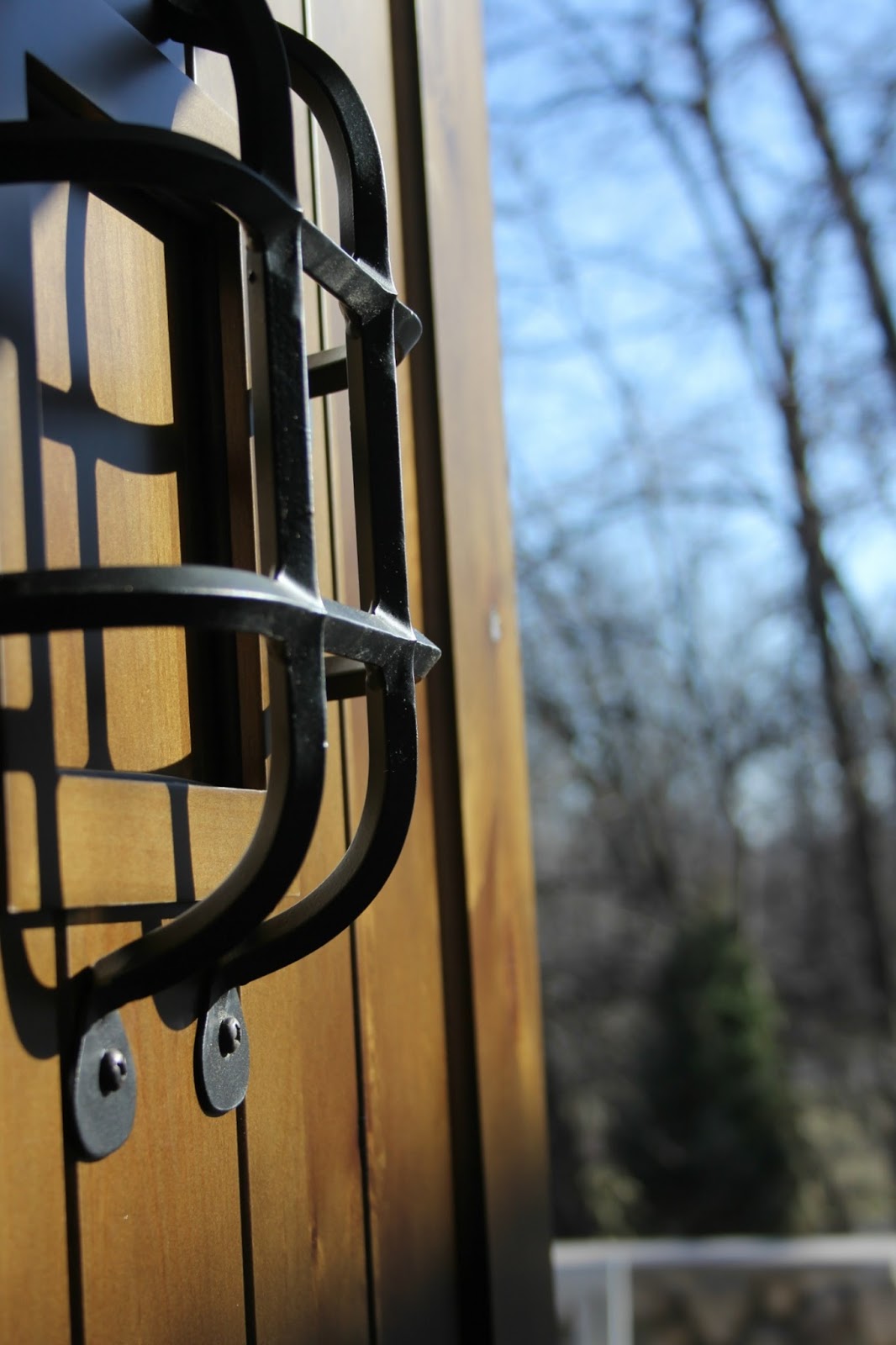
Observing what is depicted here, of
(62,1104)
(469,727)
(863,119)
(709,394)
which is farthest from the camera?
(709,394)

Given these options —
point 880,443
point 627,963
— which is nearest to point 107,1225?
point 880,443

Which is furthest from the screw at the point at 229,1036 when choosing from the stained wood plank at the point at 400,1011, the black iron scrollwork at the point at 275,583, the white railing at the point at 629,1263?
the white railing at the point at 629,1263

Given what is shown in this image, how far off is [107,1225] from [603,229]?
8.26 metres

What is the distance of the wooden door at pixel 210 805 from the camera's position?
1.79 feet

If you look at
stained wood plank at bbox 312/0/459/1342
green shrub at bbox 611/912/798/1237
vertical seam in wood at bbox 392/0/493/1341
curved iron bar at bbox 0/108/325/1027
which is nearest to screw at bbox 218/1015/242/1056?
curved iron bar at bbox 0/108/325/1027

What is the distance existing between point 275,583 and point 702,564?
312 inches

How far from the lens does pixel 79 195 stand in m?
0.61

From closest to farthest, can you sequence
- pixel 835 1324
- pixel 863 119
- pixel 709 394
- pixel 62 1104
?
pixel 62 1104
pixel 835 1324
pixel 863 119
pixel 709 394

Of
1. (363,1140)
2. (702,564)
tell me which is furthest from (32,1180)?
(702,564)

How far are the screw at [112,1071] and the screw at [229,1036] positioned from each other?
3.0 inches

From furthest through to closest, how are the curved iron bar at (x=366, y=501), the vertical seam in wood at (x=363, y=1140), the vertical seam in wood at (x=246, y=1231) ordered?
the vertical seam in wood at (x=363, y=1140) → the vertical seam in wood at (x=246, y=1231) → the curved iron bar at (x=366, y=501)

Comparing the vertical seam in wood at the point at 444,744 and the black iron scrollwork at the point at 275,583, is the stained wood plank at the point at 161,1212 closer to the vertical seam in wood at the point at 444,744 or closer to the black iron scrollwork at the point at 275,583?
the black iron scrollwork at the point at 275,583

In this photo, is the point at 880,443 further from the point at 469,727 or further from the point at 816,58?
the point at 469,727

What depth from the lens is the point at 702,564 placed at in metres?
8.23
